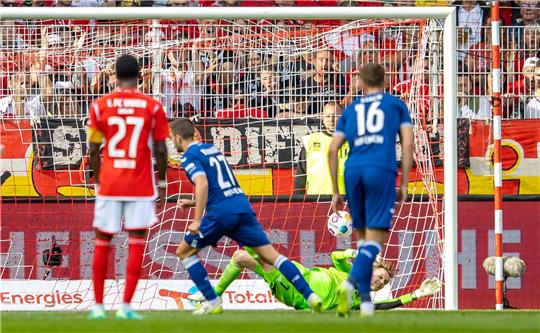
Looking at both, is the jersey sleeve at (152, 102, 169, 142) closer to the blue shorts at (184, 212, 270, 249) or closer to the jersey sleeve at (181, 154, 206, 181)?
the jersey sleeve at (181, 154, 206, 181)

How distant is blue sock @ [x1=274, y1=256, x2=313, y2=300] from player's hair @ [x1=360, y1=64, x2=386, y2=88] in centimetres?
188

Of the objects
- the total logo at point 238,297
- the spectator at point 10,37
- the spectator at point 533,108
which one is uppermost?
the spectator at point 10,37

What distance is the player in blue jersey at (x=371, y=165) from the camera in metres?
8.89

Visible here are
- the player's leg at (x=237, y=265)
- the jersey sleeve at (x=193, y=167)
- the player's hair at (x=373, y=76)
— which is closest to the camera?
the player's hair at (x=373, y=76)

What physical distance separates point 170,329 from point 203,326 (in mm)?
393

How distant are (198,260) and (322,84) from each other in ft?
12.5

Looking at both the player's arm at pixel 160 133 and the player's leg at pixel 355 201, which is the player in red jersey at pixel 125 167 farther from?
the player's leg at pixel 355 201

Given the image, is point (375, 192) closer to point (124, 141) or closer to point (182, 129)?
point (124, 141)

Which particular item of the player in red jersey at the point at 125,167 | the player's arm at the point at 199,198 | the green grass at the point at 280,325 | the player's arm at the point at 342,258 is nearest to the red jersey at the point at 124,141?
the player in red jersey at the point at 125,167

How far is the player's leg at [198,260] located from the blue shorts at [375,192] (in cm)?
166

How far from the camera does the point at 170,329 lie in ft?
23.6

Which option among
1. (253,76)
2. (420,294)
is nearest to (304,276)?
(420,294)

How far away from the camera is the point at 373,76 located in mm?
9156

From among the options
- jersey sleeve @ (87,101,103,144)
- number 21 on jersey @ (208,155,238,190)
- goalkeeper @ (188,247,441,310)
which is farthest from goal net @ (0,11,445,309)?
jersey sleeve @ (87,101,103,144)
